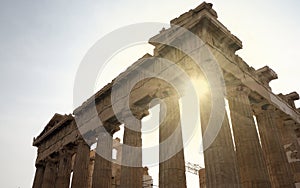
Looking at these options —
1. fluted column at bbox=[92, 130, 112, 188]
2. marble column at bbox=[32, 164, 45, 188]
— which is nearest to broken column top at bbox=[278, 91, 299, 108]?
fluted column at bbox=[92, 130, 112, 188]

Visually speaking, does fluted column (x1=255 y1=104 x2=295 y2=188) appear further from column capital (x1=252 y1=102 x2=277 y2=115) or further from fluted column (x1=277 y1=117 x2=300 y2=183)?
fluted column (x1=277 y1=117 x2=300 y2=183)

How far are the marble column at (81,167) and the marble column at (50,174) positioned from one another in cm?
815

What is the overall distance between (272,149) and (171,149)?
314 inches

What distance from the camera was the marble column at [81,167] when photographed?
22688mm

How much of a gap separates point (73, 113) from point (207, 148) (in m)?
17.1

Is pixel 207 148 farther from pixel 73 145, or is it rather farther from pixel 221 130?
pixel 73 145

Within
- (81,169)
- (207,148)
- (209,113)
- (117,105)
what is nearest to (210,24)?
(209,113)

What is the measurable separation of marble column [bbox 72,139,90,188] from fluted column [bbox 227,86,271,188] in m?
13.7

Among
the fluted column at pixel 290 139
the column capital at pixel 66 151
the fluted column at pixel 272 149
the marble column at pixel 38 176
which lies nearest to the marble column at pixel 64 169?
the column capital at pixel 66 151

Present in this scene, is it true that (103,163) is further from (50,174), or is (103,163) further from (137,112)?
(50,174)

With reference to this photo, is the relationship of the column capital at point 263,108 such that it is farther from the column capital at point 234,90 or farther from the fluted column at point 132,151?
the fluted column at point 132,151

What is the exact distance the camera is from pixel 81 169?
23.1m

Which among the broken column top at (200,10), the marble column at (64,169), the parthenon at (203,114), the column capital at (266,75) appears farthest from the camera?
the marble column at (64,169)

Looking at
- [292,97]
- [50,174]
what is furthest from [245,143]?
[50,174]
